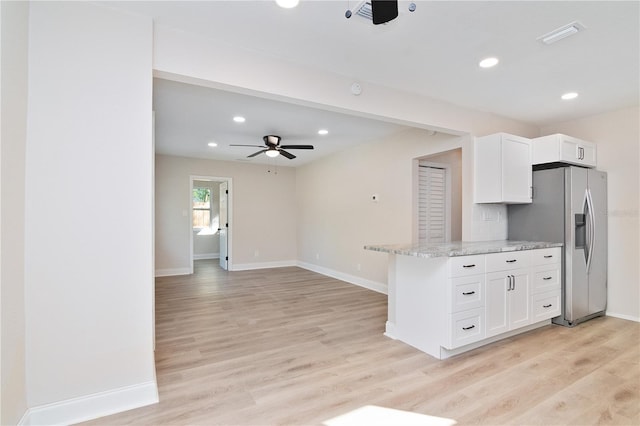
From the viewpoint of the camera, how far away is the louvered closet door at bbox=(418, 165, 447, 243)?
195 inches

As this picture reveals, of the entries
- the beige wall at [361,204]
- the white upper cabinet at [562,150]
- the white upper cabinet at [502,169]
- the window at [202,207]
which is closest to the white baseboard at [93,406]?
A: the beige wall at [361,204]

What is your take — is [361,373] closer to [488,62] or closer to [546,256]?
[546,256]

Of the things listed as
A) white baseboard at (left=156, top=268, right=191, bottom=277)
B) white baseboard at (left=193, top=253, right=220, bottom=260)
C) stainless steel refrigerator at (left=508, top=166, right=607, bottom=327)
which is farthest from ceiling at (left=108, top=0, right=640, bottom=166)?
white baseboard at (left=193, top=253, right=220, bottom=260)

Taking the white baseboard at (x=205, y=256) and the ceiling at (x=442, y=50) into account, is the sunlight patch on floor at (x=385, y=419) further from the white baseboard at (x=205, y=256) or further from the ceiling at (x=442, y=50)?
the white baseboard at (x=205, y=256)

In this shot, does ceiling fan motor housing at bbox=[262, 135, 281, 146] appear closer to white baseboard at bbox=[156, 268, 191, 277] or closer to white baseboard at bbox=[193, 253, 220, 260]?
white baseboard at bbox=[156, 268, 191, 277]

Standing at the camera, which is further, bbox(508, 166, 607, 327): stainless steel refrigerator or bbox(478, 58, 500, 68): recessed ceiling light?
bbox(508, 166, 607, 327): stainless steel refrigerator

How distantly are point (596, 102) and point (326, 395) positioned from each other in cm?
432

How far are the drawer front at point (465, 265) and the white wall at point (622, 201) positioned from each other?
95.6 inches

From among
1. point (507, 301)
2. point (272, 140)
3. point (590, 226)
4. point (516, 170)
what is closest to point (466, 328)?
point (507, 301)

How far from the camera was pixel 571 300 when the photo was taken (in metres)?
3.51

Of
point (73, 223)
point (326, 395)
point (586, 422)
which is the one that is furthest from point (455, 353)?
point (73, 223)

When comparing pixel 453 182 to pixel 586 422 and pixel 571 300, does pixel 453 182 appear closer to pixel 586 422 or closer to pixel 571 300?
pixel 571 300

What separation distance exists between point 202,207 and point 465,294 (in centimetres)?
864

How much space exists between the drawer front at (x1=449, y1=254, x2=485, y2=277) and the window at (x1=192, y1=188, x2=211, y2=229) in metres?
8.50
